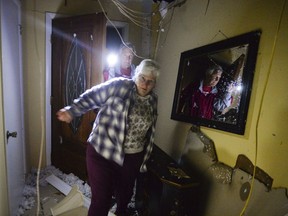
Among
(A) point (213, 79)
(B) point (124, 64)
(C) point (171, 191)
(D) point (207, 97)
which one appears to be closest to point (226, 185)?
(C) point (171, 191)

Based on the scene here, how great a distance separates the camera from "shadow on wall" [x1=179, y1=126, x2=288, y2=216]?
3.70 ft

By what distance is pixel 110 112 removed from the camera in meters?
1.44

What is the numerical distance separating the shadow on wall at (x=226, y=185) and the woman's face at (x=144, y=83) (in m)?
0.58

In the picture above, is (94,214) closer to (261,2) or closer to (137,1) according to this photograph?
(261,2)

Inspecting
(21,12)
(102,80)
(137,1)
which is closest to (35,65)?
(21,12)

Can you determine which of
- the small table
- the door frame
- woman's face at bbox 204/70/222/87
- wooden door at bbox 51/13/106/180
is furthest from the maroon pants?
the door frame

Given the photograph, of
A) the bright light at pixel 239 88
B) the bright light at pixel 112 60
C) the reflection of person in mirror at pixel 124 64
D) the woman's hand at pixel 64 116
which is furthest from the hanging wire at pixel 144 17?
the bright light at pixel 239 88

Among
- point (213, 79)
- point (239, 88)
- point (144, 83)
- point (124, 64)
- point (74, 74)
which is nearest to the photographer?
point (239, 88)

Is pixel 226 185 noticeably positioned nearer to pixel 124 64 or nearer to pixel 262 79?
pixel 262 79

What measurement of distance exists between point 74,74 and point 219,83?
186cm

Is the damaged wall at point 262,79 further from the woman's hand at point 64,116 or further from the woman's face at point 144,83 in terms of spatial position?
the woman's hand at point 64,116

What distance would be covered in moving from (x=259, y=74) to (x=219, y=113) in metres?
0.38

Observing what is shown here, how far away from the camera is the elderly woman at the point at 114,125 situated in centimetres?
142

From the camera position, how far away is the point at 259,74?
1.24 m
